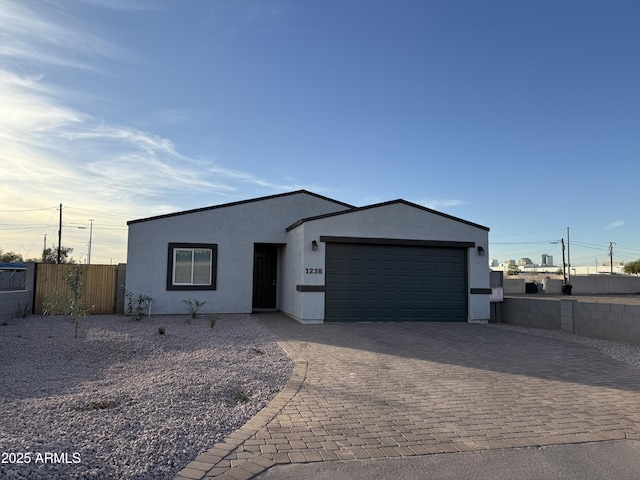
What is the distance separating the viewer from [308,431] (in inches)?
170

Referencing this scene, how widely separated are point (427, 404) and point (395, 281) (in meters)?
8.50

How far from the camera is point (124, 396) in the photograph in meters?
5.35

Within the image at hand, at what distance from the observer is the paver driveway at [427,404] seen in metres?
3.91

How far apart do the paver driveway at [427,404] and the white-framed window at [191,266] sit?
6732 mm

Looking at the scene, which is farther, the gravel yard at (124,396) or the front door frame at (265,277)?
the front door frame at (265,277)

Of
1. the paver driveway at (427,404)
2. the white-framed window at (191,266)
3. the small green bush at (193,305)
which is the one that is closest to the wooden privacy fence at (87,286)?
the white-framed window at (191,266)

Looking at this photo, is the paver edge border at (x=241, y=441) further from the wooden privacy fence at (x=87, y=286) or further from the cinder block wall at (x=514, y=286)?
the cinder block wall at (x=514, y=286)

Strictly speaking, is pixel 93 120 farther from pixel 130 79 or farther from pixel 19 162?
pixel 19 162

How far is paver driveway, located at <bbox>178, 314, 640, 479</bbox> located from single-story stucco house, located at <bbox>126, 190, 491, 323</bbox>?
3923mm

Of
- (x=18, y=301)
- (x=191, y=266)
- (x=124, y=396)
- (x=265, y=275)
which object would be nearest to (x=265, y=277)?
(x=265, y=275)

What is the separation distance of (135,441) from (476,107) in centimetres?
1415

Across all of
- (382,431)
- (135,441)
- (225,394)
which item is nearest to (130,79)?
(225,394)

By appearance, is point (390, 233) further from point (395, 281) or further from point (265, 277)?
point (265, 277)

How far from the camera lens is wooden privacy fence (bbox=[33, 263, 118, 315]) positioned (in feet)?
48.1
